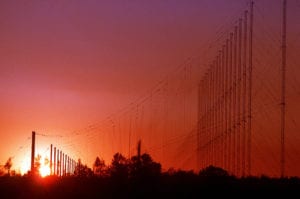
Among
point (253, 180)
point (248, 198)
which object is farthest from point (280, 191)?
point (253, 180)

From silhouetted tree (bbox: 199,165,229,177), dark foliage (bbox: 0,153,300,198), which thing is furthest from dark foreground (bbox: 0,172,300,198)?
silhouetted tree (bbox: 199,165,229,177)

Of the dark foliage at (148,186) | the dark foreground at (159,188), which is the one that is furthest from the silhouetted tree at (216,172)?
the dark foreground at (159,188)

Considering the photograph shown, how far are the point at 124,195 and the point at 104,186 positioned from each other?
12.8ft

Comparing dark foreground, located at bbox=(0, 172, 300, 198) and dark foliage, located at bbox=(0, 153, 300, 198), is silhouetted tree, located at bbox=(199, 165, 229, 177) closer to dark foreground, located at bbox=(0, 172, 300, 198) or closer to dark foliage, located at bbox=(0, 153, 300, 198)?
dark foliage, located at bbox=(0, 153, 300, 198)

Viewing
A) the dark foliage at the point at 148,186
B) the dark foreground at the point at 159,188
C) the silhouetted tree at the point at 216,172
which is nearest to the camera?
the dark foreground at the point at 159,188

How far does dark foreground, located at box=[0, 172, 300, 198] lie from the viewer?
53.6 meters

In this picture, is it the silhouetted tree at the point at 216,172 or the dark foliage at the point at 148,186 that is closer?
the dark foliage at the point at 148,186

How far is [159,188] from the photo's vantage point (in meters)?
57.9

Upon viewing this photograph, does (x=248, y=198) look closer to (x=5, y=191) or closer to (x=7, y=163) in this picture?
(x=5, y=191)

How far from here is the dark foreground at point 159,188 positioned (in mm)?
53594

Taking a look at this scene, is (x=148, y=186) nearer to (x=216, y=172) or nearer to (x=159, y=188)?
(x=159, y=188)

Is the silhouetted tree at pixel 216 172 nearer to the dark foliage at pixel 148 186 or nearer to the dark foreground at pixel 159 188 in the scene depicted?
the dark foliage at pixel 148 186

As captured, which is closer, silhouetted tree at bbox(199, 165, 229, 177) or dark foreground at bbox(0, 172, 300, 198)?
dark foreground at bbox(0, 172, 300, 198)

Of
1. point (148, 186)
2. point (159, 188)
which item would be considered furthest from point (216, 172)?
point (159, 188)
